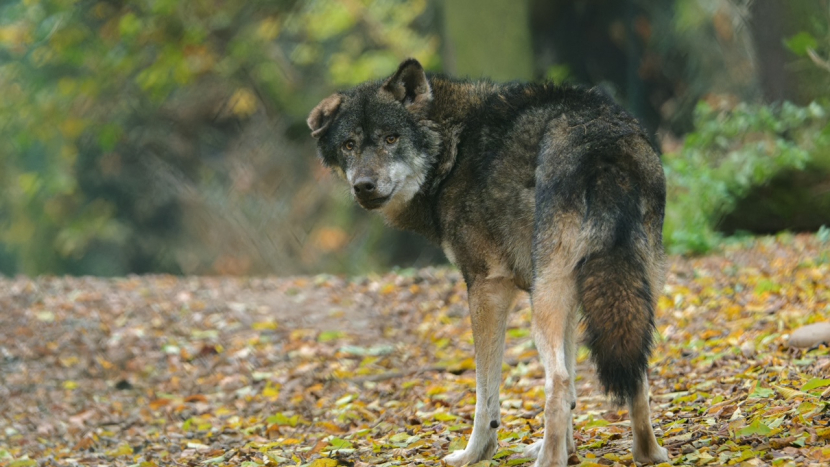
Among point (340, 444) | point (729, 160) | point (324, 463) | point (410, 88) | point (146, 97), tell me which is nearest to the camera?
point (324, 463)

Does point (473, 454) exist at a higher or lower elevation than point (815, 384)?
lower

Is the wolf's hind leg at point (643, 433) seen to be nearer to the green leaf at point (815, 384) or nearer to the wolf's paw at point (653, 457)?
the wolf's paw at point (653, 457)

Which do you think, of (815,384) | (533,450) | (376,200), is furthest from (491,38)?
(533,450)

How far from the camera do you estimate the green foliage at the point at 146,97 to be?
12945 millimetres

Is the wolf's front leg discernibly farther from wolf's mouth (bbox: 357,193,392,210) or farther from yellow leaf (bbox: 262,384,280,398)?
yellow leaf (bbox: 262,384,280,398)

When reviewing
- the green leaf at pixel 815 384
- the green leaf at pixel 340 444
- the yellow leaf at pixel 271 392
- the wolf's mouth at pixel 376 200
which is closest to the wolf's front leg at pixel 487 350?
the wolf's mouth at pixel 376 200

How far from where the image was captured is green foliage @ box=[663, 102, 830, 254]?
30.1ft

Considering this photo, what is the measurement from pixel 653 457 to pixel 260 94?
12.2 meters

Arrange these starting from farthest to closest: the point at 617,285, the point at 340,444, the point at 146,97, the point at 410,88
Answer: the point at 146,97, the point at 340,444, the point at 410,88, the point at 617,285

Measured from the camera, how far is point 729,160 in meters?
9.73

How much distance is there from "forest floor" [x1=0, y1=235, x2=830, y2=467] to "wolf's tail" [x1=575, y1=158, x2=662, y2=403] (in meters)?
0.70

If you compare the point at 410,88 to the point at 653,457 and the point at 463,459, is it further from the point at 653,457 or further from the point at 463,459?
the point at 653,457

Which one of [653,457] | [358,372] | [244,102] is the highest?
[244,102]

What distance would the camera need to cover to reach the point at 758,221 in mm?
9562
